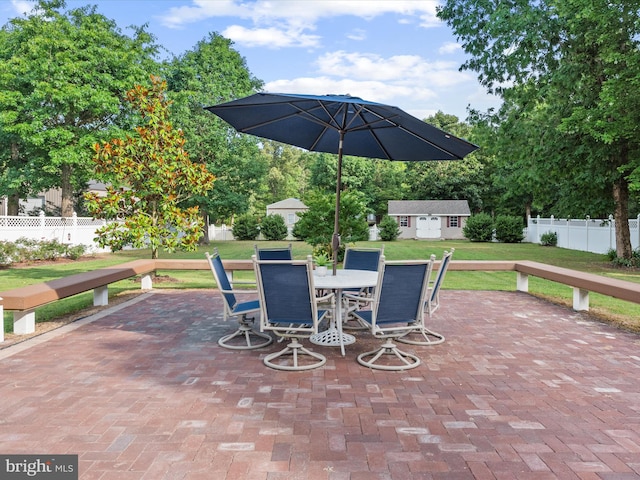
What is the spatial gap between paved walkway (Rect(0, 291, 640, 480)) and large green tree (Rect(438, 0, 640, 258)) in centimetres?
1096

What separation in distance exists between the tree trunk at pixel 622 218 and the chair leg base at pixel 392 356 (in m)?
15.2

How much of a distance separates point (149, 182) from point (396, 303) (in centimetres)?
734

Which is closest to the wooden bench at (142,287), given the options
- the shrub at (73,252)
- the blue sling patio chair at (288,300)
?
the blue sling patio chair at (288,300)

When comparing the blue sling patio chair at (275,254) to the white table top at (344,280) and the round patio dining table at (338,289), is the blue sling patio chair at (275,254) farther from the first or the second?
the round patio dining table at (338,289)

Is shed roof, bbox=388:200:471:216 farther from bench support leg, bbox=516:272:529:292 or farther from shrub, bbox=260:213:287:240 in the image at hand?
bench support leg, bbox=516:272:529:292

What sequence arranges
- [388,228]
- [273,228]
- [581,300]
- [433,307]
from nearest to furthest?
1. [433,307]
2. [581,300]
3. [273,228]
4. [388,228]

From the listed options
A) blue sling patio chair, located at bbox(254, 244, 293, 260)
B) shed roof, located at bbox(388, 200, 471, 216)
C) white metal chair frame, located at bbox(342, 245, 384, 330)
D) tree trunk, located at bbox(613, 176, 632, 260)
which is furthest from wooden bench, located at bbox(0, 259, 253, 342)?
shed roof, located at bbox(388, 200, 471, 216)

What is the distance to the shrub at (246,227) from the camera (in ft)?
111

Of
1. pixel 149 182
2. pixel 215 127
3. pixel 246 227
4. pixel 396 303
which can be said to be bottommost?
pixel 396 303

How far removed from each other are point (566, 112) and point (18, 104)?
921 inches

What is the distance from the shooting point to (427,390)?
151 inches

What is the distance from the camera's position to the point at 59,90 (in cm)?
2044

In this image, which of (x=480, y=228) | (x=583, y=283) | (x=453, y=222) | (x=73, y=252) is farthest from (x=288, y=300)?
(x=453, y=222)

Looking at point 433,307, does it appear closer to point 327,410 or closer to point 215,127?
point 327,410
